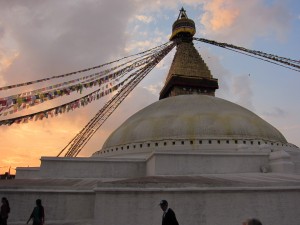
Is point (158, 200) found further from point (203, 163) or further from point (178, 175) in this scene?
point (203, 163)

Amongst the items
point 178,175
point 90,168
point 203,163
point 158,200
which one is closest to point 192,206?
point 158,200

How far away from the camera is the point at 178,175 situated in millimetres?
12484

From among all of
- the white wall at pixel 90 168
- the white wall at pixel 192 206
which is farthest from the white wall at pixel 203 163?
the white wall at pixel 192 206

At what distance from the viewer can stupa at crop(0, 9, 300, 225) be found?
8.09 meters

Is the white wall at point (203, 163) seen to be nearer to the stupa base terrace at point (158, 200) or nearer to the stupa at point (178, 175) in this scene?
the stupa at point (178, 175)

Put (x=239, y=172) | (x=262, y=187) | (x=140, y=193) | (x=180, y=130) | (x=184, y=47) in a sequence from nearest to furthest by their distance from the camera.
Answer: (x=140, y=193), (x=262, y=187), (x=239, y=172), (x=180, y=130), (x=184, y=47)

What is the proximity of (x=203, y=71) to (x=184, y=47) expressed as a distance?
3.05 meters

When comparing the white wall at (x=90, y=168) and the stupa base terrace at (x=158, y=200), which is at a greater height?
the white wall at (x=90, y=168)

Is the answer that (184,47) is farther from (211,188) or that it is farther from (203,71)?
(211,188)

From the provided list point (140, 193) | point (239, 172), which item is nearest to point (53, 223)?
point (140, 193)

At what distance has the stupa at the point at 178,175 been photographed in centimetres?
809

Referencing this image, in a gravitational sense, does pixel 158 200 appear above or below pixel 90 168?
below

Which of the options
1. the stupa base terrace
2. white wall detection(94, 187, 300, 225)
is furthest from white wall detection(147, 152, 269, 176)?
white wall detection(94, 187, 300, 225)

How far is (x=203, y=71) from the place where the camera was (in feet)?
86.9
